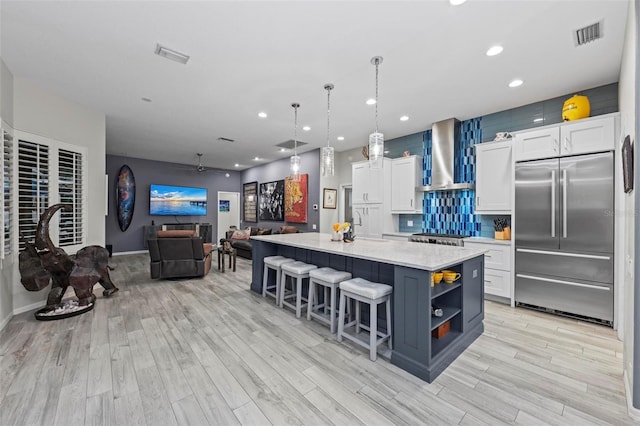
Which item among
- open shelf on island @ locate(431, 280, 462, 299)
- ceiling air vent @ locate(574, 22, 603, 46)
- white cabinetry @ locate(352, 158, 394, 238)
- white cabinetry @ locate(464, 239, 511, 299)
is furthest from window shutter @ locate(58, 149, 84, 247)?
ceiling air vent @ locate(574, 22, 603, 46)

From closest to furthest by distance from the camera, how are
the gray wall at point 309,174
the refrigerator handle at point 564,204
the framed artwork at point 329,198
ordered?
1. the refrigerator handle at point 564,204
2. the framed artwork at point 329,198
3. the gray wall at point 309,174

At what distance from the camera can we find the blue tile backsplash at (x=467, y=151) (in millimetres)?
A: 3699

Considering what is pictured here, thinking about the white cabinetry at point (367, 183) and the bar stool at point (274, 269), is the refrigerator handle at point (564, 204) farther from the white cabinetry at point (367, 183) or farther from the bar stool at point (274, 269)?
the bar stool at point (274, 269)

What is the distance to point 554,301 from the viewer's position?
3.35 meters

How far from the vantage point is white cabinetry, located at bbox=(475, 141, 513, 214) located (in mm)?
3867

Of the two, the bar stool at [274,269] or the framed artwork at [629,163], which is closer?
the framed artwork at [629,163]

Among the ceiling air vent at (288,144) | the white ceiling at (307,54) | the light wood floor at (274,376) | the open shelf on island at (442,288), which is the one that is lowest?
the light wood floor at (274,376)

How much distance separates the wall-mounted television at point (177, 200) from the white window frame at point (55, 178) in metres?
4.50

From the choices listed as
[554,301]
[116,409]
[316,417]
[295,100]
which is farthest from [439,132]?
[116,409]

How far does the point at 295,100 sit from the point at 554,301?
4.32 metres

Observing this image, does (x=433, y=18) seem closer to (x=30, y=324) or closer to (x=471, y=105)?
(x=471, y=105)

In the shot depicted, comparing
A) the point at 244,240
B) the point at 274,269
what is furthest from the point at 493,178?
the point at 244,240

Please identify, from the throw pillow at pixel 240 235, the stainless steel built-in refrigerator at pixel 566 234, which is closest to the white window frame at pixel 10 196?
the throw pillow at pixel 240 235

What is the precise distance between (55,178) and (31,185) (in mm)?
331
